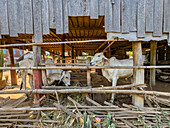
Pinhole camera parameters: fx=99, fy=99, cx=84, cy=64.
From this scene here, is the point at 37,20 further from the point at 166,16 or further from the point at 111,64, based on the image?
the point at 166,16

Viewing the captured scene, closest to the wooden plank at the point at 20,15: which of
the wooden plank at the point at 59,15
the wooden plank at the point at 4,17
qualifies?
the wooden plank at the point at 4,17

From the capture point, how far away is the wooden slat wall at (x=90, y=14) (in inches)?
116

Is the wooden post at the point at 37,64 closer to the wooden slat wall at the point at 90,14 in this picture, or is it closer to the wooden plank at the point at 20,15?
the wooden slat wall at the point at 90,14

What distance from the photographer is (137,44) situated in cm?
313

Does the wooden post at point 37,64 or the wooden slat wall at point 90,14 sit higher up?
the wooden slat wall at point 90,14

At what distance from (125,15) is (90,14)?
3.43ft

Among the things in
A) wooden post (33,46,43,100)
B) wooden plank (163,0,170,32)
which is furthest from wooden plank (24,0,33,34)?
wooden plank (163,0,170,32)

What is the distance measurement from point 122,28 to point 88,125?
2.83 meters

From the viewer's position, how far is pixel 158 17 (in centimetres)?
296

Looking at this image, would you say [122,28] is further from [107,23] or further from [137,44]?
[137,44]

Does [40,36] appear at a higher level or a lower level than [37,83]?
higher

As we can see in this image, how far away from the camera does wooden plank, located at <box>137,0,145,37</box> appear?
293 cm

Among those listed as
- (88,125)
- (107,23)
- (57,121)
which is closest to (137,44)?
(107,23)

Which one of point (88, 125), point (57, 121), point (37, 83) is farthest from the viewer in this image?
point (37, 83)
